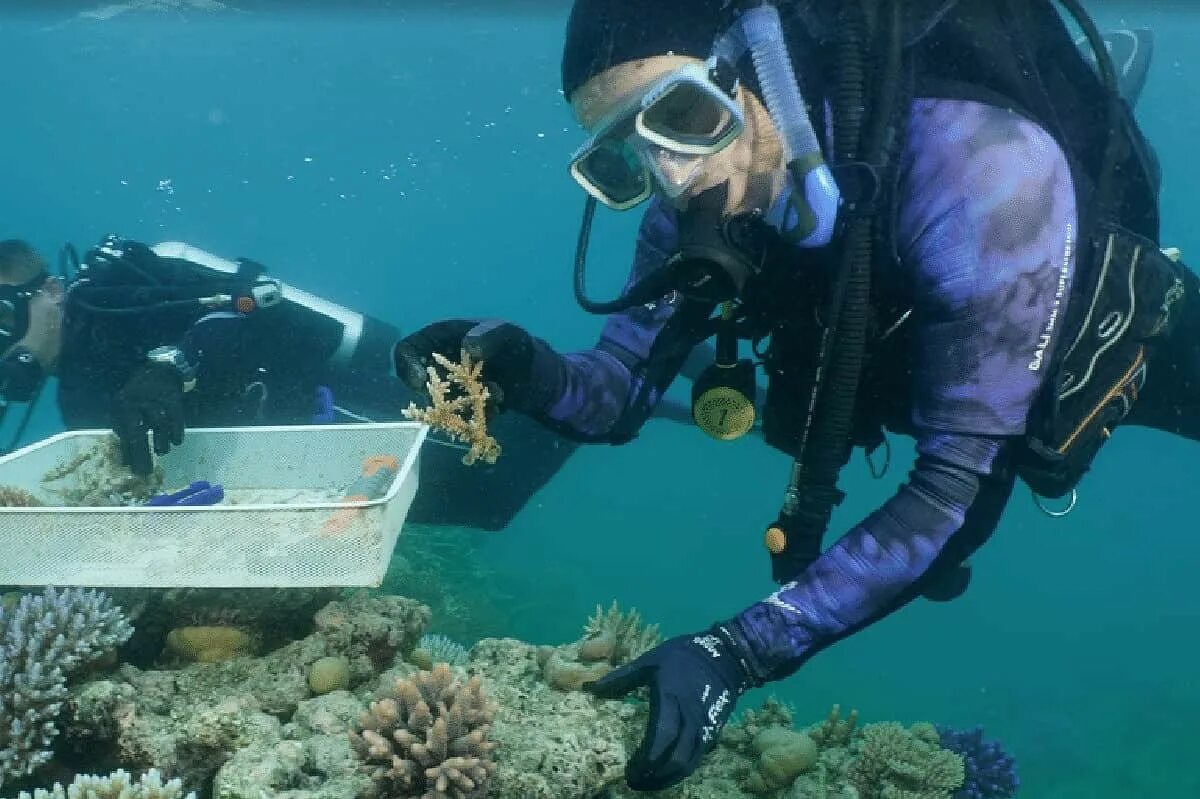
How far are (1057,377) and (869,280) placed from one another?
0.73 metres

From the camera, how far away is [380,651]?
4027 mm

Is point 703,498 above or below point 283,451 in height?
below

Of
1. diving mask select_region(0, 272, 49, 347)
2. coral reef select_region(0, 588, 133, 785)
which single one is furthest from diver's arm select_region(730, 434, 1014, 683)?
diving mask select_region(0, 272, 49, 347)

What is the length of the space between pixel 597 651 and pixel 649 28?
281 centimetres

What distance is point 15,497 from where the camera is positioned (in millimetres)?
4234

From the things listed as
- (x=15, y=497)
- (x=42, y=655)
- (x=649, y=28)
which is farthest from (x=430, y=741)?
(x=15, y=497)

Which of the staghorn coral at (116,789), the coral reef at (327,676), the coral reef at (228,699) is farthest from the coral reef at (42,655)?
the coral reef at (327,676)

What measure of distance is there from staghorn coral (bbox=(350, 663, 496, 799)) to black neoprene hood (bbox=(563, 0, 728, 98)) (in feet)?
8.13

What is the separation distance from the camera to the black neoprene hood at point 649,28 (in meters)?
2.95

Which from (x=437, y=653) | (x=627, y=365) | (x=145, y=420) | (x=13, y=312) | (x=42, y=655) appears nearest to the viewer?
(x=42, y=655)

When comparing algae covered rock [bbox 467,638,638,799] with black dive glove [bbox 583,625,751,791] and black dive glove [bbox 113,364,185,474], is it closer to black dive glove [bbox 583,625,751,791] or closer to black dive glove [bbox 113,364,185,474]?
black dive glove [bbox 583,625,751,791]

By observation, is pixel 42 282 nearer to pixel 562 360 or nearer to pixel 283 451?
pixel 283 451

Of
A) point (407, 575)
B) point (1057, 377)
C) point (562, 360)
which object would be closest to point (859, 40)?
point (1057, 377)

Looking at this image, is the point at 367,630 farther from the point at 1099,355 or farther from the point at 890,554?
the point at 1099,355
